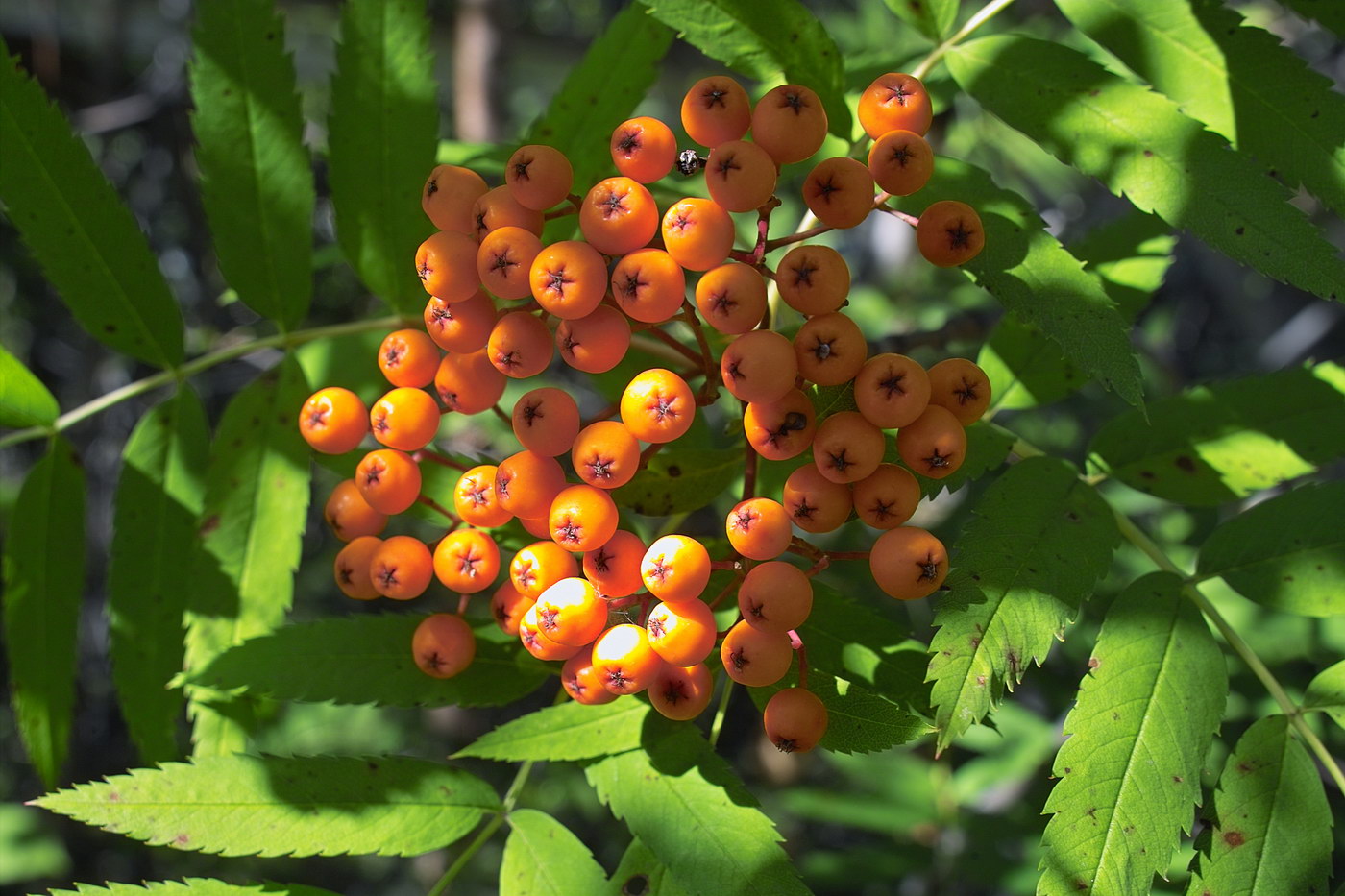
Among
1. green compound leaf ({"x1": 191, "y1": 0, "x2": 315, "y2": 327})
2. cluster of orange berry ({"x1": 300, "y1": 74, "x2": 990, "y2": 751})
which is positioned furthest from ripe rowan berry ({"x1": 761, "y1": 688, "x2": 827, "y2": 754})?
green compound leaf ({"x1": 191, "y1": 0, "x2": 315, "y2": 327})

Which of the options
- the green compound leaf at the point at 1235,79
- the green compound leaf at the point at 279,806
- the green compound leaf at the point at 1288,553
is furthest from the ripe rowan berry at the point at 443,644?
the green compound leaf at the point at 1235,79

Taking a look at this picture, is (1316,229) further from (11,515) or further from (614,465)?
(11,515)

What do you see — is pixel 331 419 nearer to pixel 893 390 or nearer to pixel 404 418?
pixel 404 418

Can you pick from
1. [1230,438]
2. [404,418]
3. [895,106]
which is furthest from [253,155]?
[1230,438]

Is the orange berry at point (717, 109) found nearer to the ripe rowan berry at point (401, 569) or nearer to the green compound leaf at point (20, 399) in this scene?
the ripe rowan berry at point (401, 569)

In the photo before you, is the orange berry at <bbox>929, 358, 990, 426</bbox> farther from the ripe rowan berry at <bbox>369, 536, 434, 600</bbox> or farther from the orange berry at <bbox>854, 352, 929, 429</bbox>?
the ripe rowan berry at <bbox>369, 536, 434, 600</bbox>

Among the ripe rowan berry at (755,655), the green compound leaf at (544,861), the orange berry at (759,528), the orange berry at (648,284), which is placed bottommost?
the green compound leaf at (544,861)
